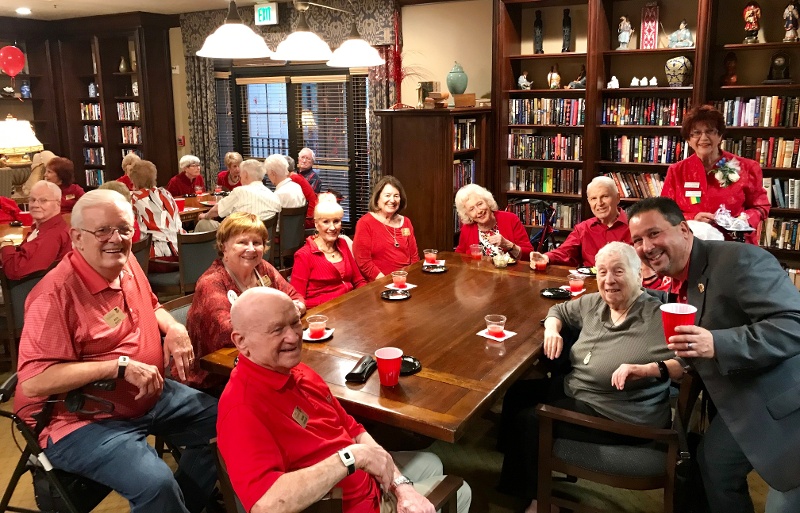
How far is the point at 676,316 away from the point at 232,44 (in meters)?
2.27

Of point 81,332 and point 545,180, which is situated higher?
point 545,180

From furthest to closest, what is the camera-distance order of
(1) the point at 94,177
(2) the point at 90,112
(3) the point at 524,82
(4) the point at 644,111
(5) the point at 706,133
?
1. (1) the point at 94,177
2. (2) the point at 90,112
3. (3) the point at 524,82
4. (4) the point at 644,111
5. (5) the point at 706,133

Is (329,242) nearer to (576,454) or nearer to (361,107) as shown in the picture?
(576,454)

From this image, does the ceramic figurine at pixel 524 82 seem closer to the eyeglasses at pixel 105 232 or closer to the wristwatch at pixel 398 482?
the eyeglasses at pixel 105 232

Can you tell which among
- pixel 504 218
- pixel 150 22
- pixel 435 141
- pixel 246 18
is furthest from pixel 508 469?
pixel 150 22

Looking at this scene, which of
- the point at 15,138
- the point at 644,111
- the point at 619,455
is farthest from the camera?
the point at 644,111

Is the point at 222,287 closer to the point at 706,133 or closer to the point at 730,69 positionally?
the point at 706,133

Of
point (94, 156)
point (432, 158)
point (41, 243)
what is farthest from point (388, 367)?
point (94, 156)

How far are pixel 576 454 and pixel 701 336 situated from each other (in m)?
0.69

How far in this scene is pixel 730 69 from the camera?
17.3 ft

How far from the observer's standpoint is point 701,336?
6.29ft

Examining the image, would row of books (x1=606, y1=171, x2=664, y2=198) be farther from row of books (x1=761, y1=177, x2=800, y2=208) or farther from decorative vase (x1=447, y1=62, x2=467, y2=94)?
decorative vase (x1=447, y1=62, x2=467, y2=94)

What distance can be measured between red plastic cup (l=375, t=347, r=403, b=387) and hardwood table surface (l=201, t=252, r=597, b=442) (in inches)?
1.0

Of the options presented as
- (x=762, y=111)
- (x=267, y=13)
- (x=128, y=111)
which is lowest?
(x=762, y=111)
